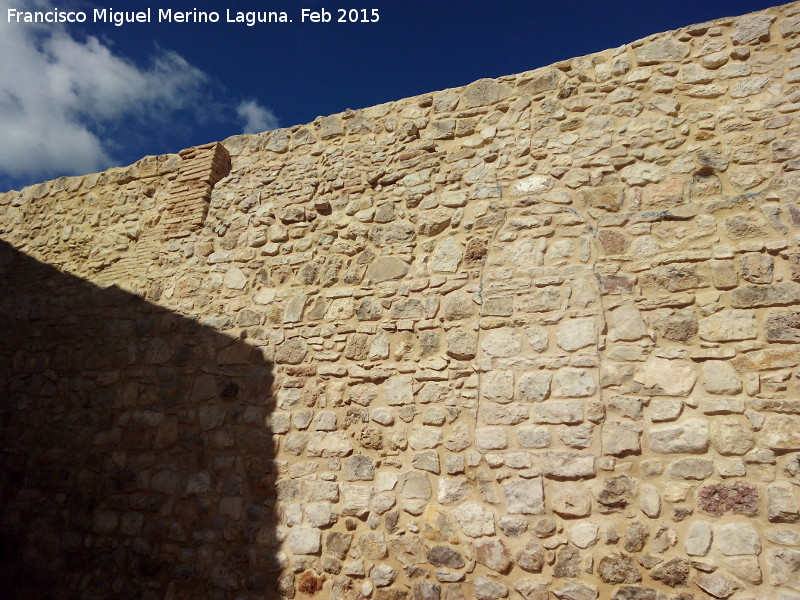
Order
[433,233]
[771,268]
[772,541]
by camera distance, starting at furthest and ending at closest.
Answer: [433,233] < [771,268] < [772,541]

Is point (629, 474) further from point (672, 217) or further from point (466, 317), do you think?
point (672, 217)

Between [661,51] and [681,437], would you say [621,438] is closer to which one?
[681,437]

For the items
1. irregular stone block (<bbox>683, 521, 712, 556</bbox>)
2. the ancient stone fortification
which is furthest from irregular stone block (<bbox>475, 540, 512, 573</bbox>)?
irregular stone block (<bbox>683, 521, 712, 556</bbox>)

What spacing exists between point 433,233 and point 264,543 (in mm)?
2401

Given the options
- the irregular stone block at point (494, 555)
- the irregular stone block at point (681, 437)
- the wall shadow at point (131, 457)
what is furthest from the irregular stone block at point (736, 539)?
the wall shadow at point (131, 457)

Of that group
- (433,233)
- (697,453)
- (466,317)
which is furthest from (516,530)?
(433,233)

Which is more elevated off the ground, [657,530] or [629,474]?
[629,474]

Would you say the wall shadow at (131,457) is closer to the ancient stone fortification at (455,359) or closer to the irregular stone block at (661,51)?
the ancient stone fortification at (455,359)

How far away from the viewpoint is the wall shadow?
155 inches

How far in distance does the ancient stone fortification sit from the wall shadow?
2cm

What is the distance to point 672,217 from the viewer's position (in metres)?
3.51

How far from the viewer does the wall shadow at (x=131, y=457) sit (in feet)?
12.9

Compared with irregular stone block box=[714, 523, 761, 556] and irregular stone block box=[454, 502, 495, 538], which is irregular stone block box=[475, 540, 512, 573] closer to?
irregular stone block box=[454, 502, 495, 538]

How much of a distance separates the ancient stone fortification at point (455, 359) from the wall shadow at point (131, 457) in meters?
0.02
